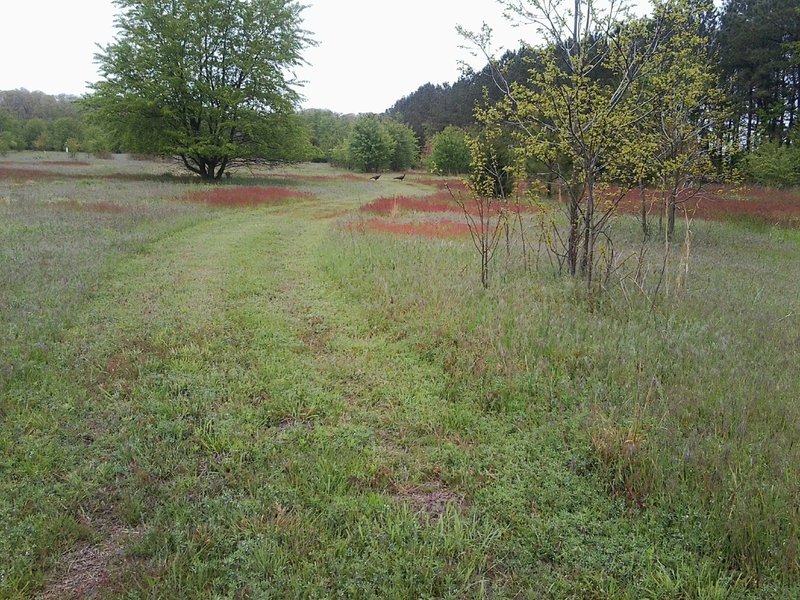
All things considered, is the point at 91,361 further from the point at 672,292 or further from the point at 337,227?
the point at 337,227

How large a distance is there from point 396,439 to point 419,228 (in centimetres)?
997

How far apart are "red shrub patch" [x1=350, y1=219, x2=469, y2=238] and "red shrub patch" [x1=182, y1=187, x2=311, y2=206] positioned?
6421 millimetres

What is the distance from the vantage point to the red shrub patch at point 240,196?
17.6 meters

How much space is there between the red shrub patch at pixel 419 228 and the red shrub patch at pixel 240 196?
6.42 meters

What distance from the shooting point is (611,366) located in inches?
176

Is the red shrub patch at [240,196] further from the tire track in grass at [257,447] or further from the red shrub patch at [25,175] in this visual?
the red shrub patch at [25,175]

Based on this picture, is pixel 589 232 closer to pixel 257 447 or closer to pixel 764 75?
pixel 257 447

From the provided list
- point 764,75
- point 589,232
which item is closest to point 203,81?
point 589,232

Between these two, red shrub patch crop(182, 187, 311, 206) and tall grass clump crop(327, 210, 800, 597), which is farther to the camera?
red shrub patch crop(182, 187, 311, 206)

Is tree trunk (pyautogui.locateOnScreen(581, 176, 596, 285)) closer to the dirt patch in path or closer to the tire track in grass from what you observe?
the tire track in grass

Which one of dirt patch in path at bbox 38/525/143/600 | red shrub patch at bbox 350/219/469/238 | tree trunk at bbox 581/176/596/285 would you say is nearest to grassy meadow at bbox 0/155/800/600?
dirt patch in path at bbox 38/525/143/600

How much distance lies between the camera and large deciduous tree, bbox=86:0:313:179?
2528cm

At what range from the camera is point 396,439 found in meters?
3.61

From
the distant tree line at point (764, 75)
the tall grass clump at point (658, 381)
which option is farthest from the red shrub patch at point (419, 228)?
the distant tree line at point (764, 75)
